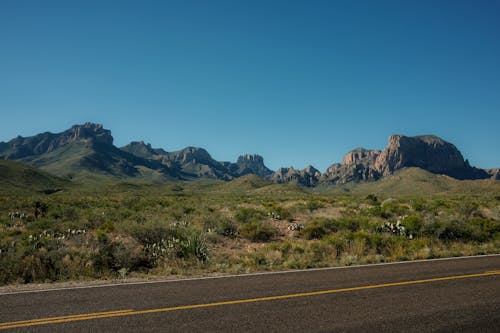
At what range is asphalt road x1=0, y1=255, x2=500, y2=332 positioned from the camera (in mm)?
5816

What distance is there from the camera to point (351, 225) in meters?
20.9

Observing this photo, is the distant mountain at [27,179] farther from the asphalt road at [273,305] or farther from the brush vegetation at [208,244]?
the asphalt road at [273,305]

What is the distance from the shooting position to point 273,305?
700 cm

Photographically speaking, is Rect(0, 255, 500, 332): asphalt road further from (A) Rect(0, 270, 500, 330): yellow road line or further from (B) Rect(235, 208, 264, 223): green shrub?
(B) Rect(235, 208, 264, 223): green shrub

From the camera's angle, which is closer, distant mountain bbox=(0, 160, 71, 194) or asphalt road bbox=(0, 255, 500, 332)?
asphalt road bbox=(0, 255, 500, 332)

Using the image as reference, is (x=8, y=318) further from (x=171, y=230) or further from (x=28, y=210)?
(x=28, y=210)

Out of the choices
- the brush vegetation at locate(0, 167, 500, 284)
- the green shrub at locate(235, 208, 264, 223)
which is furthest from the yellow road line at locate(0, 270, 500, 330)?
the green shrub at locate(235, 208, 264, 223)

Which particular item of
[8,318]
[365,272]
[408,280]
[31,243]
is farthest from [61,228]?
[408,280]

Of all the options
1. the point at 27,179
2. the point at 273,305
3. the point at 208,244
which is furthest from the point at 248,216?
the point at 27,179

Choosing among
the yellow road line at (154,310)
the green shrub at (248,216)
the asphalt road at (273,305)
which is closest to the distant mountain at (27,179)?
the green shrub at (248,216)

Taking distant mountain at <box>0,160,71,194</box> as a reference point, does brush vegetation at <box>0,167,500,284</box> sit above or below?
below

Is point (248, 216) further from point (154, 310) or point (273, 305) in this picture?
point (154, 310)

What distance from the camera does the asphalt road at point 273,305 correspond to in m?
5.82

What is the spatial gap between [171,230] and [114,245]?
3356mm
